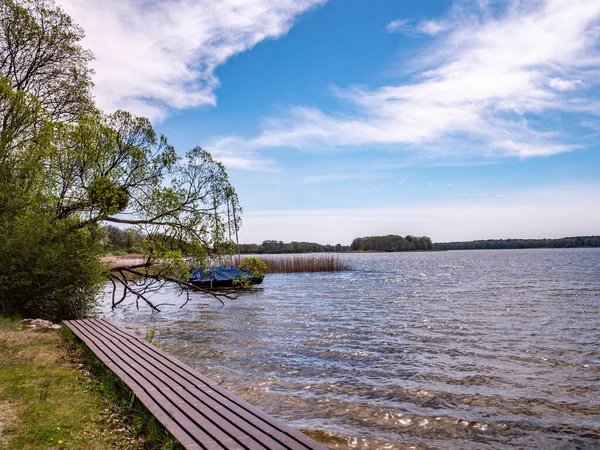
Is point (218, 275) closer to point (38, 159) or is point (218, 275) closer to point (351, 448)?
point (38, 159)

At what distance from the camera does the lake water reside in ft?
21.2

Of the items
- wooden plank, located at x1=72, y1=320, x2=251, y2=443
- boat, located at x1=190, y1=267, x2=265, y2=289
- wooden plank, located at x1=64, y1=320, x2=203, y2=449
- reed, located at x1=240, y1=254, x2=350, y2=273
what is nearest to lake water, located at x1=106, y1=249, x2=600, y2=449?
wooden plank, located at x1=72, y1=320, x2=251, y2=443

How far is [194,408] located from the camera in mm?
5207

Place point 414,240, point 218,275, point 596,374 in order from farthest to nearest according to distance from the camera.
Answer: point 414,240, point 218,275, point 596,374

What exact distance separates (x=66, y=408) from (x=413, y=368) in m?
7.02

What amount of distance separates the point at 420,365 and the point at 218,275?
23.6 m

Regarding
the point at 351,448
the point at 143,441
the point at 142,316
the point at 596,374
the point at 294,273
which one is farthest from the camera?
the point at 294,273

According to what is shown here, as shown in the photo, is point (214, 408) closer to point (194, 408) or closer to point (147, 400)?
point (194, 408)

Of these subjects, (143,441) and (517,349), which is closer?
(143,441)

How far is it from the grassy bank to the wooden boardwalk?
0.17 metres

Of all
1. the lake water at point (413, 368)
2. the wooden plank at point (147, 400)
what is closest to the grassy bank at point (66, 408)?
the wooden plank at point (147, 400)

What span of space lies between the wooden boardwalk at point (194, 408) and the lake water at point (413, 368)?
144 centimetres

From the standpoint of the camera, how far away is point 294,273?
51.1m

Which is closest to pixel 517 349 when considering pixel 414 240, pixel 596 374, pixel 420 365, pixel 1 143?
pixel 596 374
